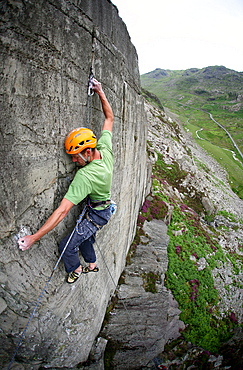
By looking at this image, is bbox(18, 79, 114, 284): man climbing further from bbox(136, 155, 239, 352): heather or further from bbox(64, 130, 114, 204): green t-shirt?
bbox(136, 155, 239, 352): heather

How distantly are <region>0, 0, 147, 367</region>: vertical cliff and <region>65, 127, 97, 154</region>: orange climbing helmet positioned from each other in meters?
0.20

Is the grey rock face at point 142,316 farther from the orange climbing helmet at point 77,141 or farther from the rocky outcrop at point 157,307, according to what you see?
the orange climbing helmet at point 77,141

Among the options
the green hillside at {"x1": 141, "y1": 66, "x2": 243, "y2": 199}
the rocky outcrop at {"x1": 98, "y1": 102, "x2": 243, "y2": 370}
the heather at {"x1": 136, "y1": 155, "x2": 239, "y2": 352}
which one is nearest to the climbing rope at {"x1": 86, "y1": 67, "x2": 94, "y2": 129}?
the rocky outcrop at {"x1": 98, "y1": 102, "x2": 243, "y2": 370}

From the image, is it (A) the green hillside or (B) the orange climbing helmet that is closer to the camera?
(B) the orange climbing helmet

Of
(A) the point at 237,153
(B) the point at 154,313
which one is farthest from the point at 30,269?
(A) the point at 237,153

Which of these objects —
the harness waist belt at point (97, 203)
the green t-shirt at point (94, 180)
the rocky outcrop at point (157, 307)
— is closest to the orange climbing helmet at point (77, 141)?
the green t-shirt at point (94, 180)

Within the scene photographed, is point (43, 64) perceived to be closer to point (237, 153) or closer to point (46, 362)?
point (46, 362)

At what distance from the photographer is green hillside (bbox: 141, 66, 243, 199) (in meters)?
58.1

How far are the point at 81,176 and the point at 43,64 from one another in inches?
75.8

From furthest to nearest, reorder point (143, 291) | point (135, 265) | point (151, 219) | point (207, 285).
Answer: point (151, 219)
point (207, 285)
point (135, 265)
point (143, 291)

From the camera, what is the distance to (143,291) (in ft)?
35.2

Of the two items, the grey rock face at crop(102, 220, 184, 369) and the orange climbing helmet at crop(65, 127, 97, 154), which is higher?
the orange climbing helmet at crop(65, 127, 97, 154)

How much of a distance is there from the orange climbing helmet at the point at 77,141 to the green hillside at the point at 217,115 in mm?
42142

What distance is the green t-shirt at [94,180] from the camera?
145 inches
